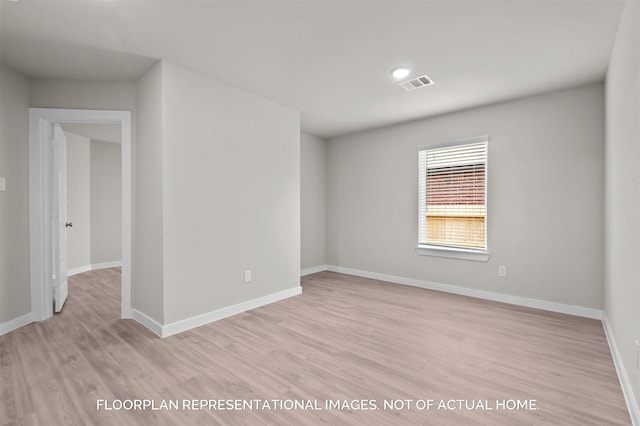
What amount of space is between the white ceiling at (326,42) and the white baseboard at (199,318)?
2.42 metres

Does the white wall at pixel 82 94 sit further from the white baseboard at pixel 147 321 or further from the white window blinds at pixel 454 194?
the white window blinds at pixel 454 194

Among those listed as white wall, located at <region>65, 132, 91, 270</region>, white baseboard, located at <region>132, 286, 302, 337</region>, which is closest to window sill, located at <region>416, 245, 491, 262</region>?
white baseboard, located at <region>132, 286, 302, 337</region>

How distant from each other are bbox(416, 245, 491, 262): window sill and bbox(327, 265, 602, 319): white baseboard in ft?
1.36

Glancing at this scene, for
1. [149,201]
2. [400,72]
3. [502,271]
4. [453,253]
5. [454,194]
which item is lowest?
[502,271]

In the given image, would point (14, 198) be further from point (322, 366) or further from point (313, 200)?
point (313, 200)

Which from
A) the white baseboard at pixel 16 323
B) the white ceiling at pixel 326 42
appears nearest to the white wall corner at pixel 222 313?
the white baseboard at pixel 16 323

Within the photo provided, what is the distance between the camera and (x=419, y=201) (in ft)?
15.3

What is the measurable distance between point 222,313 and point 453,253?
3.09m

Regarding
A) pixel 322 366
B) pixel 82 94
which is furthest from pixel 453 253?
pixel 82 94

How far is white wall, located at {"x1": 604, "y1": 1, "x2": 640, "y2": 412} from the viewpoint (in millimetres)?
1652

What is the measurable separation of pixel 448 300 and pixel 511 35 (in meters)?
2.94

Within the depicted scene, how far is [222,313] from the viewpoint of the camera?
10.7 ft

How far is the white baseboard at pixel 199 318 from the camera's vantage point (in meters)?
2.82

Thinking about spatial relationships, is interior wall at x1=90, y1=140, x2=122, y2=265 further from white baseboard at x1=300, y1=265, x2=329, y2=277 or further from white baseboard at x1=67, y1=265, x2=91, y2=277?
white baseboard at x1=300, y1=265, x2=329, y2=277
